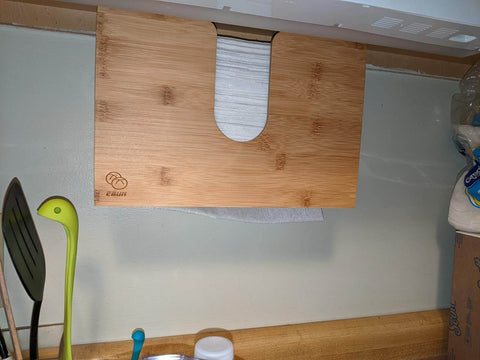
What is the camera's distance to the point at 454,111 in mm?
1072

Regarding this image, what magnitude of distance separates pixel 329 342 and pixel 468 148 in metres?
0.67

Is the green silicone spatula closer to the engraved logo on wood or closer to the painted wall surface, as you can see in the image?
the engraved logo on wood

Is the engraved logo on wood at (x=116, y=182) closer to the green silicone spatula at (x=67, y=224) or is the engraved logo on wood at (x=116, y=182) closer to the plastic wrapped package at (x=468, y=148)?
the green silicone spatula at (x=67, y=224)

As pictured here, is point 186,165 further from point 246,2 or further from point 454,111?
point 454,111

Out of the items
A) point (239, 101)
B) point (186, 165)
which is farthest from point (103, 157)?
point (239, 101)

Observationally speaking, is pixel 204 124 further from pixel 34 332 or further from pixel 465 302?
pixel 465 302

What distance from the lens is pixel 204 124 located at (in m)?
0.62

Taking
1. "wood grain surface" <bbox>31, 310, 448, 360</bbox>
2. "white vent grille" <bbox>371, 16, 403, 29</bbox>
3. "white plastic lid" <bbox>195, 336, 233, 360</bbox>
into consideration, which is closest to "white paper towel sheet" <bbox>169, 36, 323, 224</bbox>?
"white vent grille" <bbox>371, 16, 403, 29</bbox>

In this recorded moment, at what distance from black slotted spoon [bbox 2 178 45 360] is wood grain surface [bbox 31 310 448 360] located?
0.25 meters

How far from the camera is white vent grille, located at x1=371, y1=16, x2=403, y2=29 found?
21.5 inches

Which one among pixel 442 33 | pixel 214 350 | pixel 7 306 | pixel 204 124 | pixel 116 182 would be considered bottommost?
pixel 214 350

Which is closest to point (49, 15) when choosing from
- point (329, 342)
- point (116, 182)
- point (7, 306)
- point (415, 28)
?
point (116, 182)

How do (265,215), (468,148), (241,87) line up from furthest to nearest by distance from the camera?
(468,148)
(265,215)
(241,87)

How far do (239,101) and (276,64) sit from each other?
3.9 inches
